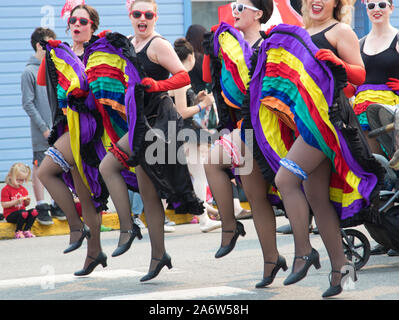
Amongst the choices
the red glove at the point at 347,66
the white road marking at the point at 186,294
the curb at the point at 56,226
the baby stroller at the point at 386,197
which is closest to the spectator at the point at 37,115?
the curb at the point at 56,226

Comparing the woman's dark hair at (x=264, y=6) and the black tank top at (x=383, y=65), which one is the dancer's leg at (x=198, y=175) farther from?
the woman's dark hair at (x=264, y=6)

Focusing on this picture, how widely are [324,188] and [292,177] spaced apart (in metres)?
0.23

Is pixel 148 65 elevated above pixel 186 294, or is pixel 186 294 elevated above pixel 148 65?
pixel 148 65

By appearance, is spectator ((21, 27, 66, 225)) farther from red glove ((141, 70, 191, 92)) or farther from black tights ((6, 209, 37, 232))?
red glove ((141, 70, 191, 92))

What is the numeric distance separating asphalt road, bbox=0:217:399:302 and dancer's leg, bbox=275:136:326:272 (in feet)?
1.52

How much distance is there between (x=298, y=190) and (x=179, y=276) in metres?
1.83

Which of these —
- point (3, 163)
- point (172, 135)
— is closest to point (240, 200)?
point (3, 163)

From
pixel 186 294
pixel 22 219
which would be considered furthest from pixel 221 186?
pixel 22 219

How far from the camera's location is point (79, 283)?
20.5 ft

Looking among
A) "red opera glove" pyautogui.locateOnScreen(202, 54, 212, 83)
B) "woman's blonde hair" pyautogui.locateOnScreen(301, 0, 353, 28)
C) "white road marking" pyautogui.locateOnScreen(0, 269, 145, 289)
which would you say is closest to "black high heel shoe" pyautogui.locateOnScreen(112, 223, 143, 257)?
"white road marking" pyautogui.locateOnScreen(0, 269, 145, 289)

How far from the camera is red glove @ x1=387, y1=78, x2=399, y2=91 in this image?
6.95m

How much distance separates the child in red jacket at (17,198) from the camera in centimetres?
897

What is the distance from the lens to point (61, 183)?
647 centimetres

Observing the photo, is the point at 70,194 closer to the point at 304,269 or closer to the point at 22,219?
the point at 304,269
